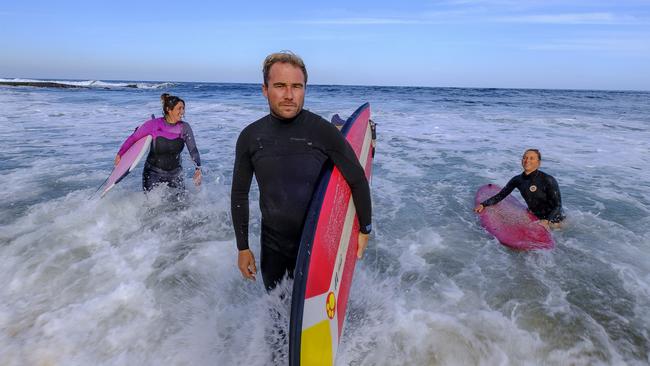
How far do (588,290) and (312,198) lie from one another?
3.76 meters

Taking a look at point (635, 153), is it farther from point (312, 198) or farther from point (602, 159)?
point (312, 198)

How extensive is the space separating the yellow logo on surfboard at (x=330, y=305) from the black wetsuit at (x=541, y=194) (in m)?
4.43

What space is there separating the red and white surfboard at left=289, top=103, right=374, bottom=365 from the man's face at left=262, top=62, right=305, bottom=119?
0.48 metres

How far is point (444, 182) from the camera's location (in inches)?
339

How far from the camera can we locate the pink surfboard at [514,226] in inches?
204

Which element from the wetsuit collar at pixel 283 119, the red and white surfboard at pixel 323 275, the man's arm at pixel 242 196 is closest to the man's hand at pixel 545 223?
the red and white surfboard at pixel 323 275

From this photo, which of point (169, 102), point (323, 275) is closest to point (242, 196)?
point (323, 275)

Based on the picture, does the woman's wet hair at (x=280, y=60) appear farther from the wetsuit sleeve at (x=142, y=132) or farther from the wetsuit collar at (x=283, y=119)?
the wetsuit sleeve at (x=142, y=132)

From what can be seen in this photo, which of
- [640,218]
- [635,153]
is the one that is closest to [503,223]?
[640,218]

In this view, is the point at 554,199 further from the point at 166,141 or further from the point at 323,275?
the point at 166,141

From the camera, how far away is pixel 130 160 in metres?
5.60

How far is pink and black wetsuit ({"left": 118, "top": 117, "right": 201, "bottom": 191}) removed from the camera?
5516 mm

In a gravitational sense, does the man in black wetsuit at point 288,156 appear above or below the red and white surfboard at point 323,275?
above

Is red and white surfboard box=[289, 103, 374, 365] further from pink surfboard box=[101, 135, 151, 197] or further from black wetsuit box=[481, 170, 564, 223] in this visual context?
black wetsuit box=[481, 170, 564, 223]
